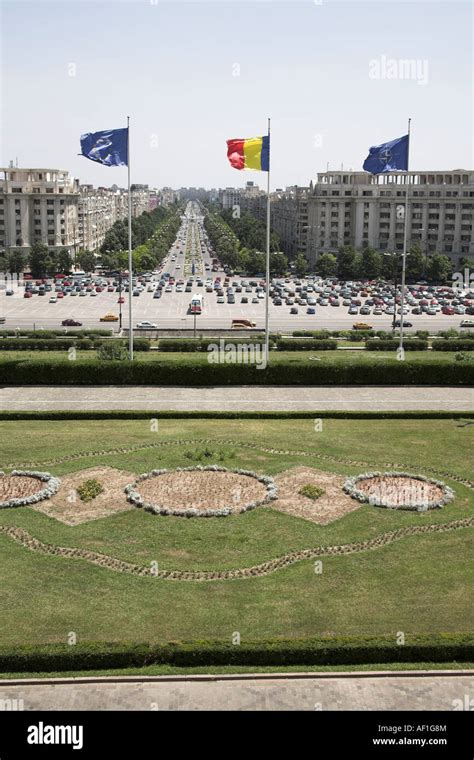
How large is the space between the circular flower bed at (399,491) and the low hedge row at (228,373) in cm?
1507

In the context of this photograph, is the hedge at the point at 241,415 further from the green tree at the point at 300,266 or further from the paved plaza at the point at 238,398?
the green tree at the point at 300,266

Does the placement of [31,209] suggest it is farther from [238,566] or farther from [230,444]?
[238,566]

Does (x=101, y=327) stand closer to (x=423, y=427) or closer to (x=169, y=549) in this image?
(x=423, y=427)

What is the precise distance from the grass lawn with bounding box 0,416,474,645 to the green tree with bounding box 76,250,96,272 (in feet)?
293

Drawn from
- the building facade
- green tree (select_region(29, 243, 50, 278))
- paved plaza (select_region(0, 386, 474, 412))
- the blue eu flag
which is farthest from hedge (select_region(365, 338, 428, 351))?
the building facade

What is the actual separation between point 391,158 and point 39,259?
7860cm

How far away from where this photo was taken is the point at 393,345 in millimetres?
52250

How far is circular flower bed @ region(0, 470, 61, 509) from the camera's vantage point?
78.9 ft

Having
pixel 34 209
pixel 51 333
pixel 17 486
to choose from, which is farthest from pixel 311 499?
pixel 34 209

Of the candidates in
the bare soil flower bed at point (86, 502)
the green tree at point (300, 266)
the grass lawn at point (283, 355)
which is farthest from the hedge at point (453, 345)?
the green tree at point (300, 266)

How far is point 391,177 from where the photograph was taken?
401 feet

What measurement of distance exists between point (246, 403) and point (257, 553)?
1695 cm

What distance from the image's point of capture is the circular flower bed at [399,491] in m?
24.1

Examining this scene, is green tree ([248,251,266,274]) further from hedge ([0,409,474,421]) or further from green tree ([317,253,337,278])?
hedge ([0,409,474,421])
